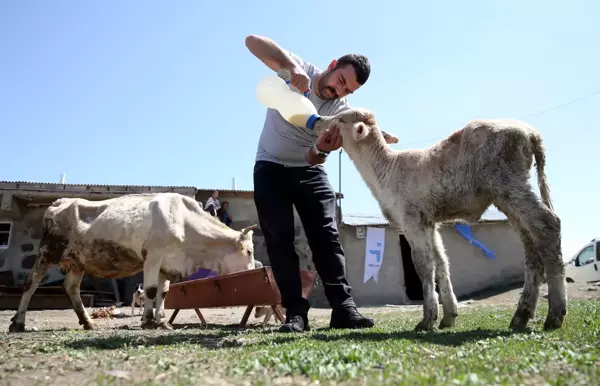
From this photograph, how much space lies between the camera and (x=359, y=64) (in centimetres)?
485

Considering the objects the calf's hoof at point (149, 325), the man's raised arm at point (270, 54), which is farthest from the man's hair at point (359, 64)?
the calf's hoof at point (149, 325)

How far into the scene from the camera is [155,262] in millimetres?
7414

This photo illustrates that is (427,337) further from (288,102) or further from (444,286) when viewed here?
(288,102)

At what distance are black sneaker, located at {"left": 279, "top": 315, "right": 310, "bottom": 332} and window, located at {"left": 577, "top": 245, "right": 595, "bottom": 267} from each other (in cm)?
1990

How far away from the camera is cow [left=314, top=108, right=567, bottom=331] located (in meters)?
3.84

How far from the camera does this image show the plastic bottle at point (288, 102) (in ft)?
15.6

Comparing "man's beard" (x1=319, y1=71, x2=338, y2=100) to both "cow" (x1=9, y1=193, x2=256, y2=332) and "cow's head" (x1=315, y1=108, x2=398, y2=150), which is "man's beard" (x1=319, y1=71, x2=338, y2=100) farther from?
"cow" (x1=9, y1=193, x2=256, y2=332)

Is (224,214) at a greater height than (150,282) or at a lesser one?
greater

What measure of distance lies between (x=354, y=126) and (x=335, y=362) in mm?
2941

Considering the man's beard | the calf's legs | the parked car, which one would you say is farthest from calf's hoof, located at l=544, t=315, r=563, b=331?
the parked car

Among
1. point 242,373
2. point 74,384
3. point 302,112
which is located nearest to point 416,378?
point 242,373

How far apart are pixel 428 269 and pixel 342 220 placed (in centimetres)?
1489

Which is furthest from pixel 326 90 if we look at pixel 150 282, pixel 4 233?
pixel 4 233

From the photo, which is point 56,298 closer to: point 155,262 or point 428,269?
point 155,262
